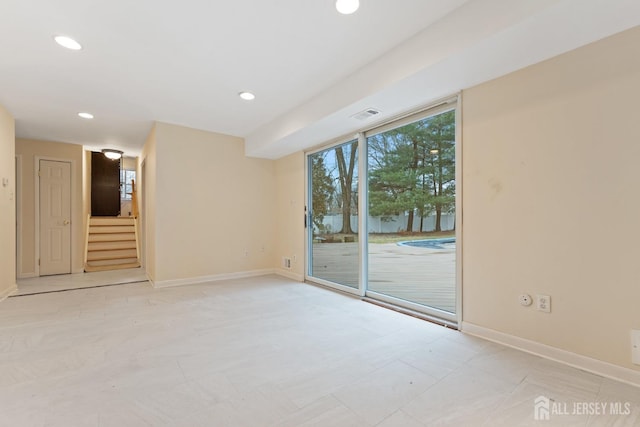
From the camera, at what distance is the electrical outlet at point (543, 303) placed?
2045 mm

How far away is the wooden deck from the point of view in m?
2.99

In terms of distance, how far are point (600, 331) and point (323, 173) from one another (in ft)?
11.5

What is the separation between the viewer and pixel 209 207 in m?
4.67

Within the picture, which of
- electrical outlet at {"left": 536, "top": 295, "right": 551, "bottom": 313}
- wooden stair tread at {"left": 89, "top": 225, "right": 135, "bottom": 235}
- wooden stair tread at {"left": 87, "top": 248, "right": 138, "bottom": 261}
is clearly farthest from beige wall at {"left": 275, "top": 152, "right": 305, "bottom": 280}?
wooden stair tread at {"left": 89, "top": 225, "right": 135, "bottom": 235}

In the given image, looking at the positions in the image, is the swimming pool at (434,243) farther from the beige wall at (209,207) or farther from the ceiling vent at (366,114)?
the beige wall at (209,207)

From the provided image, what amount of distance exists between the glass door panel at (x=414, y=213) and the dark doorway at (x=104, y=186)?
27.0 ft

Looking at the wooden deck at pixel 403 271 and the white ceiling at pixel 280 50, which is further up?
the white ceiling at pixel 280 50

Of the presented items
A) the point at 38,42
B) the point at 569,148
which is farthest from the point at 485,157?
the point at 38,42

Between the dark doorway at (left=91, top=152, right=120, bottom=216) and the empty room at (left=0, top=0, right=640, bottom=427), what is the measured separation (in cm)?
459

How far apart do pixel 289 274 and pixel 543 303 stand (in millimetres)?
3663

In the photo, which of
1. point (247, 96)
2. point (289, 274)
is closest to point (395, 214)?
point (247, 96)

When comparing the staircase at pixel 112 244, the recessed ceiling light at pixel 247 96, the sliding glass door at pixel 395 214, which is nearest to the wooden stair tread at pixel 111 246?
the staircase at pixel 112 244

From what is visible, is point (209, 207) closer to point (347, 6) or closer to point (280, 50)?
point (280, 50)

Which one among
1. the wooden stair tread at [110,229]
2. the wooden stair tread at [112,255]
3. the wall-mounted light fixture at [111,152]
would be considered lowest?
the wooden stair tread at [112,255]
